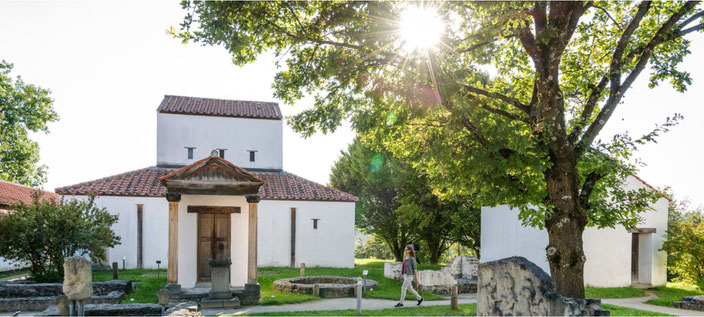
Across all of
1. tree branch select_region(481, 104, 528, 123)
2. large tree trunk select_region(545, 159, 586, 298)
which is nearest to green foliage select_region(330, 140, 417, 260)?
tree branch select_region(481, 104, 528, 123)

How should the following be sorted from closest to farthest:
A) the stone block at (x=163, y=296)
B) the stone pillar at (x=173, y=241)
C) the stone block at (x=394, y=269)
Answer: the stone block at (x=163, y=296)
the stone pillar at (x=173, y=241)
the stone block at (x=394, y=269)

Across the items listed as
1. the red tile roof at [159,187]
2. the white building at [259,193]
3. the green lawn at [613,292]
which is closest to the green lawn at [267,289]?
the white building at [259,193]

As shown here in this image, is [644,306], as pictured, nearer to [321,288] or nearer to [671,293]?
[671,293]

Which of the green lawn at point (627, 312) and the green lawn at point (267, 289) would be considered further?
the green lawn at point (267, 289)

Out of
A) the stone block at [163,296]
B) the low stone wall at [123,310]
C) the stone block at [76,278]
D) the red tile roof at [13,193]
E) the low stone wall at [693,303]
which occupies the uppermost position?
the red tile roof at [13,193]

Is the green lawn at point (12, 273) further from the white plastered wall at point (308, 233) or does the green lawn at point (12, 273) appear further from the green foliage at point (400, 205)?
the green foliage at point (400, 205)

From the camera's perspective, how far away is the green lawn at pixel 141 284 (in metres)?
15.3

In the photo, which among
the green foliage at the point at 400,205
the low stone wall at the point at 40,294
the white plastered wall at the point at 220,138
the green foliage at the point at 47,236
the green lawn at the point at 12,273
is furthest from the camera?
the green foliage at the point at 400,205

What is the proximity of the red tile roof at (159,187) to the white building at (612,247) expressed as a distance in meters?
9.03

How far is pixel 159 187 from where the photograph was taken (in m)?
25.9

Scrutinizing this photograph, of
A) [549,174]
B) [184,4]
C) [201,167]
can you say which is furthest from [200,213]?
[549,174]

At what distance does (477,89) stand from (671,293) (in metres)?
14.5

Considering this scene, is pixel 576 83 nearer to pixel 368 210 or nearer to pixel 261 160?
pixel 261 160

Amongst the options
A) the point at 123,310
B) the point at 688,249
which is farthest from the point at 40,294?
the point at 688,249
